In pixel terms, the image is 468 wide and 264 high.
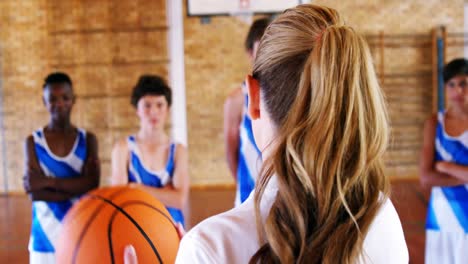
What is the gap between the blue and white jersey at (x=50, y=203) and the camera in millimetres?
2178

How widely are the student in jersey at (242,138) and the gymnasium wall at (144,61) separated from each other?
13.0 feet

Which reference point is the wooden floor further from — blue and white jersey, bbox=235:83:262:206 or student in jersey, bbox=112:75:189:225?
student in jersey, bbox=112:75:189:225

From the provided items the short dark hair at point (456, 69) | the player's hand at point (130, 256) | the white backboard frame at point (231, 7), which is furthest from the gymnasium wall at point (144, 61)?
the player's hand at point (130, 256)

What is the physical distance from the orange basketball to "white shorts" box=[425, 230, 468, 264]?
1.56 metres

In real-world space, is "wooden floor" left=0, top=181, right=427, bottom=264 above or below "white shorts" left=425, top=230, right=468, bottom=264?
below

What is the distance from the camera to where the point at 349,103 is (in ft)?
2.36

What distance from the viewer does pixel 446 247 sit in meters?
2.33

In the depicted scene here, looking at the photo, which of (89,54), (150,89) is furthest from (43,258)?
(89,54)

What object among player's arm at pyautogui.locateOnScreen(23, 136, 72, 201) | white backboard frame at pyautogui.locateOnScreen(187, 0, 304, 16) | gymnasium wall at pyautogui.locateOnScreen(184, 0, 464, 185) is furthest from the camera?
gymnasium wall at pyautogui.locateOnScreen(184, 0, 464, 185)

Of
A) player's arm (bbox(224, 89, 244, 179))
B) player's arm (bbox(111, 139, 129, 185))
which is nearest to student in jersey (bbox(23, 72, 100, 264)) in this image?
player's arm (bbox(111, 139, 129, 185))

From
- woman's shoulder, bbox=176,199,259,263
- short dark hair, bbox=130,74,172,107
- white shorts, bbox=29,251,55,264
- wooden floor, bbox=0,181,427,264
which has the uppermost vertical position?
short dark hair, bbox=130,74,172,107

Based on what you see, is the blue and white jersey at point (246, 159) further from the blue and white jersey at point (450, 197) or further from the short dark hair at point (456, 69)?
the short dark hair at point (456, 69)

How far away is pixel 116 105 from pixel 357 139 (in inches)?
235

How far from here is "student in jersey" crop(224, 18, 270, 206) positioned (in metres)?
2.17
